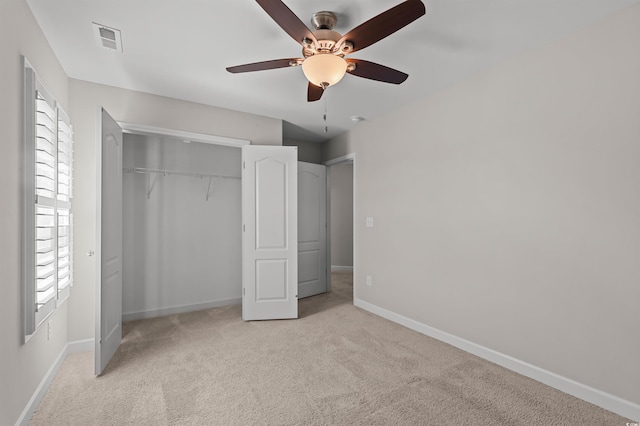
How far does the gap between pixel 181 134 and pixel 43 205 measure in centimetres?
171

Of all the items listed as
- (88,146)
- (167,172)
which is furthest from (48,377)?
(167,172)

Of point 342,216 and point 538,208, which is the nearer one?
point 538,208

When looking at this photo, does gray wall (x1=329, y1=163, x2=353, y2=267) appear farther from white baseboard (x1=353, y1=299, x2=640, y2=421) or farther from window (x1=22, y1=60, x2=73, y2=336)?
window (x1=22, y1=60, x2=73, y2=336)

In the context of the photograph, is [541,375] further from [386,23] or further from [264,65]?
[264,65]

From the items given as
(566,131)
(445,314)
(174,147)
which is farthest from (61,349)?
(566,131)

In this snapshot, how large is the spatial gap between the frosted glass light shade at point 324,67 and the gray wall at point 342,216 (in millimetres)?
5297

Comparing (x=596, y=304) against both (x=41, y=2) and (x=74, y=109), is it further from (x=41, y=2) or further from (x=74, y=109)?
(x=74, y=109)

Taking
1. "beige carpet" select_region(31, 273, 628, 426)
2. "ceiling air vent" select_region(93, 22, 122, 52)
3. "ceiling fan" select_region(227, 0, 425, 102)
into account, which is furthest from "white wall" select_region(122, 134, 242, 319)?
"ceiling fan" select_region(227, 0, 425, 102)

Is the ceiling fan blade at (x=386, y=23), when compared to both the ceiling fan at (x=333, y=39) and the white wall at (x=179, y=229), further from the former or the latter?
the white wall at (x=179, y=229)

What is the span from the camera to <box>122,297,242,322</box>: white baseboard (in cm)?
381

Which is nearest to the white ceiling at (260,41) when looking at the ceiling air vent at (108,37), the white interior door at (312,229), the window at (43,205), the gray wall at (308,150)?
the ceiling air vent at (108,37)

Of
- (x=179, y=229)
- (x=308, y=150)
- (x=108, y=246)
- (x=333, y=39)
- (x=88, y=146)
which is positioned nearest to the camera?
(x=333, y=39)

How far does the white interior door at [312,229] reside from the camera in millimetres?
4867

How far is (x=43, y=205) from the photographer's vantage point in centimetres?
212
